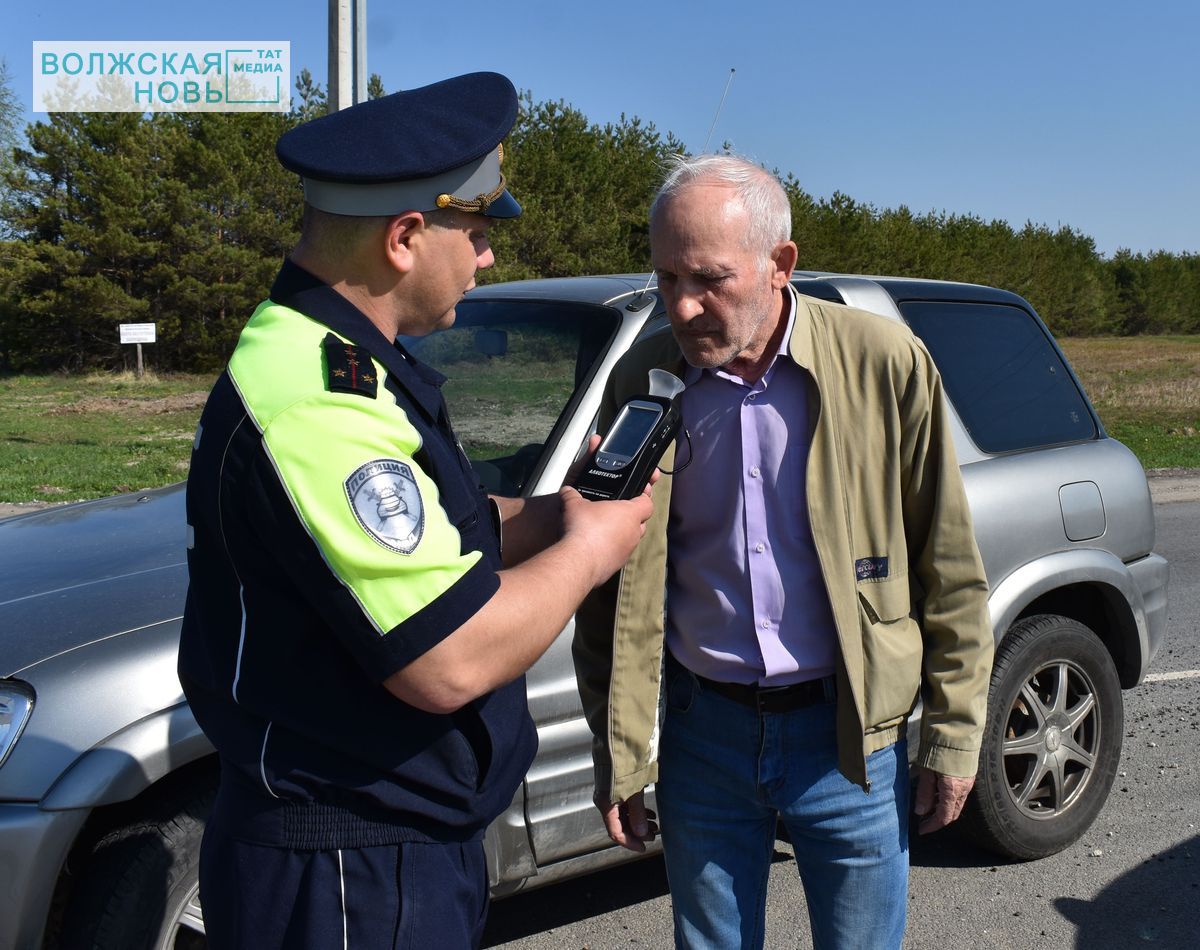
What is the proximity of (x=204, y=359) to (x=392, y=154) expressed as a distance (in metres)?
41.1

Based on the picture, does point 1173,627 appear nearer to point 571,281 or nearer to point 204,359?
point 571,281

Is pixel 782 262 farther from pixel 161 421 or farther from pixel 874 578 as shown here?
pixel 161 421

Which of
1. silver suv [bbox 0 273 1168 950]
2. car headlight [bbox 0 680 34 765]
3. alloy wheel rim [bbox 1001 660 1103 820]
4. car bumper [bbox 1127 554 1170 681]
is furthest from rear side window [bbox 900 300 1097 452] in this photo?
car headlight [bbox 0 680 34 765]

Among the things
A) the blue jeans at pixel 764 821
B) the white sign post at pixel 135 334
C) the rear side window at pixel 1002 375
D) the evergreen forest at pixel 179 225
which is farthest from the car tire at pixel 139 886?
the evergreen forest at pixel 179 225

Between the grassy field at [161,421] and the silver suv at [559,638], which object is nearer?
the silver suv at [559,638]

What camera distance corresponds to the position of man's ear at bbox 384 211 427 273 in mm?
1645

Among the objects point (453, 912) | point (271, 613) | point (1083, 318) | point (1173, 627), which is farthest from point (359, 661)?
point (1083, 318)

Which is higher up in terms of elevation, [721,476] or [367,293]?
[367,293]

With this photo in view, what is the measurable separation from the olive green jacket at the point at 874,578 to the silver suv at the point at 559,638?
69 centimetres

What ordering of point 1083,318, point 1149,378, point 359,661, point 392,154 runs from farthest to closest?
point 1083,318 < point 1149,378 < point 392,154 < point 359,661

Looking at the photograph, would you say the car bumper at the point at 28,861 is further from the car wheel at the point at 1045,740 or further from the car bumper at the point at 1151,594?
the car bumper at the point at 1151,594

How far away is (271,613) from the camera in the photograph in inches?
61.1

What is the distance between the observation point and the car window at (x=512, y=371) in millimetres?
3277

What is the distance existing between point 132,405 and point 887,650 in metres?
25.1
